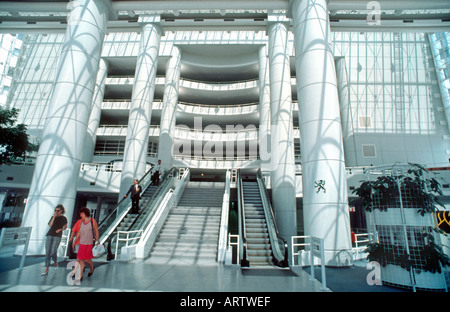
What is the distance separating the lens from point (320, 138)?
851 centimetres

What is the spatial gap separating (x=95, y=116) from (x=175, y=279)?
79.1ft

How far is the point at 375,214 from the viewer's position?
591 centimetres

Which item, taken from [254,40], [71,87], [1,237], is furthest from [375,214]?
[254,40]

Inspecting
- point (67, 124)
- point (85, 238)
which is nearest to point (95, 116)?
point (67, 124)

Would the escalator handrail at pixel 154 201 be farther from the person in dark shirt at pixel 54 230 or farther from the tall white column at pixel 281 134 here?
the tall white column at pixel 281 134

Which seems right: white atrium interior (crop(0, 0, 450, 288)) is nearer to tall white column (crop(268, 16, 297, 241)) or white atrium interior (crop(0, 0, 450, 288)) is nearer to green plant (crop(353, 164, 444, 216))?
tall white column (crop(268, 16, 297, 241))

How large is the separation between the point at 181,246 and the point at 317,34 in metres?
9.46

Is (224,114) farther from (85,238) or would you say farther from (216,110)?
(85,238)

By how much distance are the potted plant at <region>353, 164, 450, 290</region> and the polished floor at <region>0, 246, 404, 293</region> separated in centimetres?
50

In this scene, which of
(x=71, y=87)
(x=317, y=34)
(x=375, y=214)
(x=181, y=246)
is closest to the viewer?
(x=375, y=214)

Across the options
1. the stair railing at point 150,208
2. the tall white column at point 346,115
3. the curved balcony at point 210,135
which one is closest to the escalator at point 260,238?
the stair railing at point 150,208

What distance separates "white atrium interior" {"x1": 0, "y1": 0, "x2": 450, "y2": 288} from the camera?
8531 millimetres

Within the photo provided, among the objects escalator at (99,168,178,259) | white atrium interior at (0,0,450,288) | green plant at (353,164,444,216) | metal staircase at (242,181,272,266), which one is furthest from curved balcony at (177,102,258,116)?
green plant at (353,164,444,216)
